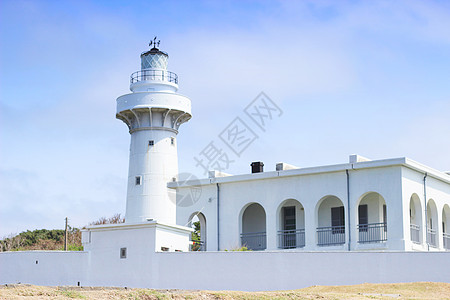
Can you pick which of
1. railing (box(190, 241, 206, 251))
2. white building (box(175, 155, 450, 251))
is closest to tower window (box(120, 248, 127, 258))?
railing (box(190, 241, 206, 251))

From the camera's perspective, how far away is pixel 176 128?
4016cm

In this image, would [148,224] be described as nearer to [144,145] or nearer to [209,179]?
[209,179]

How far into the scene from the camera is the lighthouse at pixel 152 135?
1508 inches

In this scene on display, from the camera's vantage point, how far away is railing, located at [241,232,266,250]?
34050 mm

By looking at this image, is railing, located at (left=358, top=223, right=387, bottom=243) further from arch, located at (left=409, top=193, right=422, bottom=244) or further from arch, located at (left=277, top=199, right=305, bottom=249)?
arch, located at (left=277, top=199, right=305, bottom=249)

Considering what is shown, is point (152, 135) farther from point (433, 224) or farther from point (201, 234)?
point (433, 224)

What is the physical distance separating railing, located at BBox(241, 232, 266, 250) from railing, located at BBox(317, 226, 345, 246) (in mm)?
3053

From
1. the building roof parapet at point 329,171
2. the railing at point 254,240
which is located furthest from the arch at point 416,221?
the railing at point 254,240

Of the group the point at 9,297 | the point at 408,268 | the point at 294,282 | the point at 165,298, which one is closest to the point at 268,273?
the point at 294,282

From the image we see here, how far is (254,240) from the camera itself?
3441 cm

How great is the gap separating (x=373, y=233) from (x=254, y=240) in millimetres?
5929

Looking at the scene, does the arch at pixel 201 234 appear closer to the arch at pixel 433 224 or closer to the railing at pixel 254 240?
the railing at pixel 254 240

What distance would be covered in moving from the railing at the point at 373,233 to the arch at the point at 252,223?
16.5 feet

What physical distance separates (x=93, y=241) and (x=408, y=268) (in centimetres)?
1298
